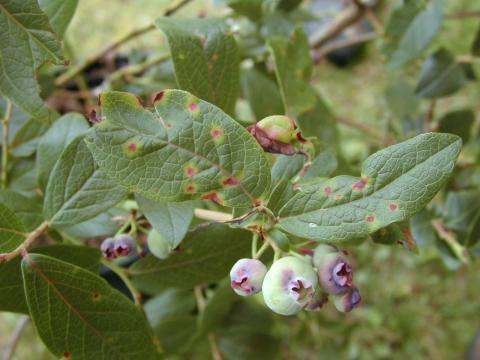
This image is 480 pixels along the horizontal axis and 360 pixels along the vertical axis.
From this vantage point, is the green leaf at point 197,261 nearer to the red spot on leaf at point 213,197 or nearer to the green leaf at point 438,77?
the red spot on leaf at point 213,197

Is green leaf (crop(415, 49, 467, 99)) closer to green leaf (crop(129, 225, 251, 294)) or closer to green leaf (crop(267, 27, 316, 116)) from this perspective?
green leaf (crop(267, 27, 316, 116))

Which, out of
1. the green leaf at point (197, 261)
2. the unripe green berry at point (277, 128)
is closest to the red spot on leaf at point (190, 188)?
the unripe green berry at point (277, 128)

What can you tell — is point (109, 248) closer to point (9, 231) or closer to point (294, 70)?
point (9, 231)

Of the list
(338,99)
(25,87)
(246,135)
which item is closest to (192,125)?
(246,135)

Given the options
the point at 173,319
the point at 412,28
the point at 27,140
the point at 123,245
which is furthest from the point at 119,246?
the point at 412,28

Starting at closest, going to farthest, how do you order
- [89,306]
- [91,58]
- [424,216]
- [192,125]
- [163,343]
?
1. [192,125]
2. [89,306]
3. [424,216]
4. [163,343]
5. [91,58]

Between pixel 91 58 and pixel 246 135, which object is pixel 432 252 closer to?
pixel 91 58

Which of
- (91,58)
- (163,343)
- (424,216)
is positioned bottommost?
(163,343)
